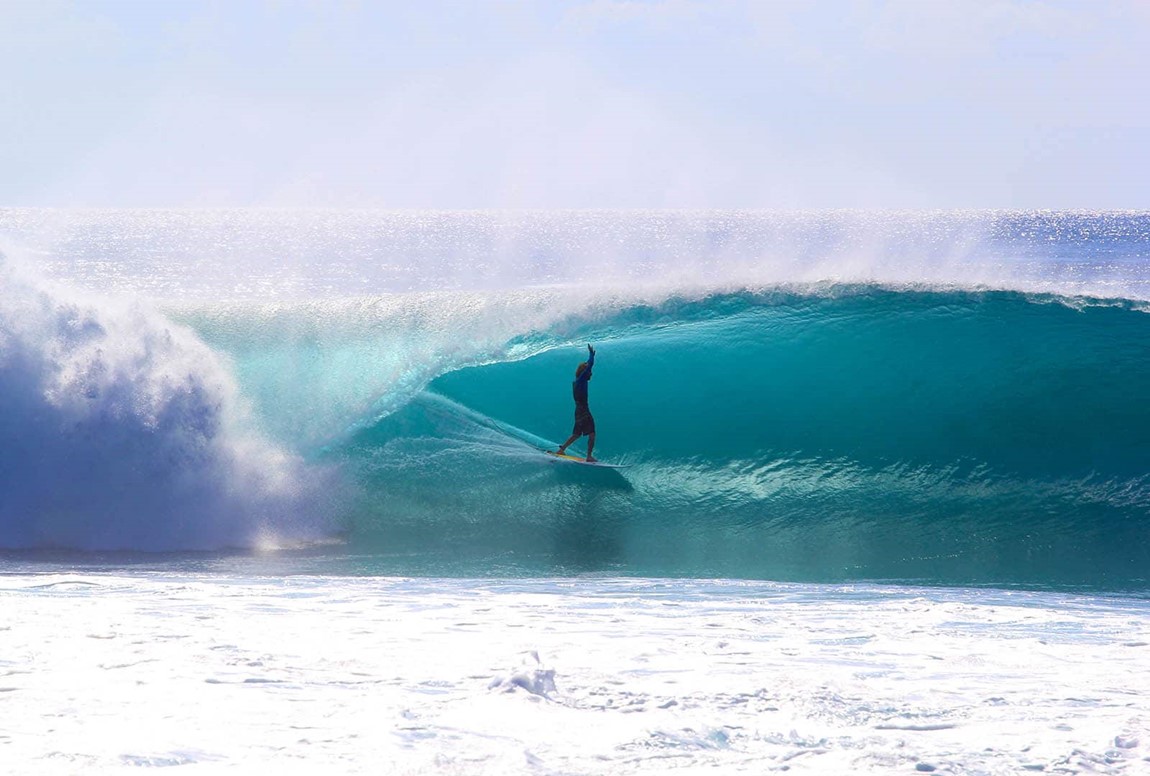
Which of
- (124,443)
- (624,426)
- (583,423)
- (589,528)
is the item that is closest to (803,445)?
(624,426)

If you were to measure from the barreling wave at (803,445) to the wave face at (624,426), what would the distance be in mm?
32

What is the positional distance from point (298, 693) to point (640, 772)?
5.14 feet

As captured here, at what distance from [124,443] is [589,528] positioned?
4.03 meters

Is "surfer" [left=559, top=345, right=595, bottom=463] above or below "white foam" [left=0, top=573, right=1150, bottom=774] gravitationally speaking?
above

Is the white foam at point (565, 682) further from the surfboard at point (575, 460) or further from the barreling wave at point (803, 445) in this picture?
the surfboard at point (575, 460)

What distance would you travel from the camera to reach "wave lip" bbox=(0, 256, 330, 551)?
29.3 feet

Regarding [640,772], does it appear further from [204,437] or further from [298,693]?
[204,437]

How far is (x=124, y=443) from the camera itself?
9477mm

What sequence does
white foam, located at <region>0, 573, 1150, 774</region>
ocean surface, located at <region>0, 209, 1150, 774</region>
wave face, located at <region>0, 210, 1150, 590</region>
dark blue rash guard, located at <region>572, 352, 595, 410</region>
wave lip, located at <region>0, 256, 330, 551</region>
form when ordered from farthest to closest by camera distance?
dark blue rash guard, located at <region>572, 352, 595, 410</region> < wave lip, located at <region>0, 256, 330, 551</region> < wave face, located at <region>0, 210, 1150, 590</region> < ocean surface, located at <region>0, 209, 1150, 774</region> < white foam, located at <region>0, 573, 1150, 774</region>

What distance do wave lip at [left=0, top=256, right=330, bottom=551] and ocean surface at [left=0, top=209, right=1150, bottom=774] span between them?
1.2 inches

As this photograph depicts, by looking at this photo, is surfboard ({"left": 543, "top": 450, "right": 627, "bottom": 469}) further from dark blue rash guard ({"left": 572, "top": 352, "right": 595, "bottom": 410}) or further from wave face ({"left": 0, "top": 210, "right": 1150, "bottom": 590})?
dark blue rash guard ({"left": 572, "top": 352, "right": 595, "bottom": 410})

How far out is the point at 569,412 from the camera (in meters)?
11.4

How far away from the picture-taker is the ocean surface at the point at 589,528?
4.26 metres

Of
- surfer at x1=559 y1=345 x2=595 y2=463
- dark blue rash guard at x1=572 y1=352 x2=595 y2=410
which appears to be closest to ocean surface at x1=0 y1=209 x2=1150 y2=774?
surfer at x1=559 y1=345 x2=595 y2=463
